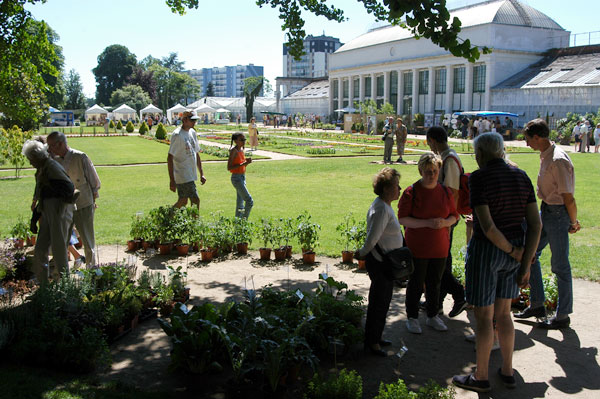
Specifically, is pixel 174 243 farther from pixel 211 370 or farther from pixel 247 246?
pixel 211 370

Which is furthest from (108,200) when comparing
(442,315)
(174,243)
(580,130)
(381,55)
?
(381,55)

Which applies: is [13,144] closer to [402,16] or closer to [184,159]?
[184,159]

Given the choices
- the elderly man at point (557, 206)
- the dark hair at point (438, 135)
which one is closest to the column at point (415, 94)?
the dark hair at point (438, 135)

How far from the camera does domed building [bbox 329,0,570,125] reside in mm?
55125

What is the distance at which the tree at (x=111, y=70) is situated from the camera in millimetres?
109812

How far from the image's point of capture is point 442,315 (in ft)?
18.5

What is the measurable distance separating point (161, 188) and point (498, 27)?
162ft

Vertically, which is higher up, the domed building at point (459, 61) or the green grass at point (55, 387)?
the domed building at point (459, 61)

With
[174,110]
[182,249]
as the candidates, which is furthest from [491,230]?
[174,110]

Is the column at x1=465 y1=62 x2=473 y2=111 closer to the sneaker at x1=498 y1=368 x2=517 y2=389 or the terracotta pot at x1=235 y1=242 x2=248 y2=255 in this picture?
the terracotta pot at x1=235 y1=242 x2=248 y2=255

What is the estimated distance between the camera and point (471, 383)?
159 inches

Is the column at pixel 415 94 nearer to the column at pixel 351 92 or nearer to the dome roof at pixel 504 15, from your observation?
the dome roof at pixel 504 15

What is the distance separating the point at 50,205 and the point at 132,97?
9727 cm

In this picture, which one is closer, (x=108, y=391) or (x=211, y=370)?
(x=108, y=391)
